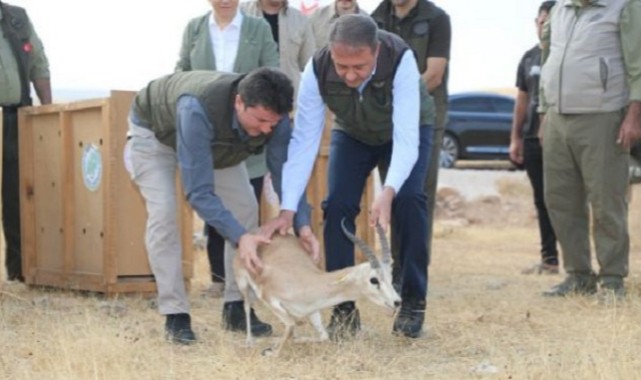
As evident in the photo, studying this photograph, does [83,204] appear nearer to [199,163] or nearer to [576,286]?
[199,163]

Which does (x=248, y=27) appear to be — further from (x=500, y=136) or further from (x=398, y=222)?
(x=500, y=136)

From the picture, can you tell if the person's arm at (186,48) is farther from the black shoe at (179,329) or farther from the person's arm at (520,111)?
the person's arm at (520,111)

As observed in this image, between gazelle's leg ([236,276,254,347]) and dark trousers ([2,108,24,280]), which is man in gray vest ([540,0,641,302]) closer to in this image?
gazelle's leg ([236,276,254,347])

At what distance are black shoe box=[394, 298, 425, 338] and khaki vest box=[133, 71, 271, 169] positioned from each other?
3.69 feet

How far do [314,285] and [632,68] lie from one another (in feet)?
9.87

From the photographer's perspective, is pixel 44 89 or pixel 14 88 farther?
pixel 44 89

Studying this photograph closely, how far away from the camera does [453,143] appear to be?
2588 centimetres

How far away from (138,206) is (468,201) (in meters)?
13.1

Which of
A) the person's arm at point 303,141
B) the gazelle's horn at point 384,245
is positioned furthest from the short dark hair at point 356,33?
the gazelle's horn at point 384,245

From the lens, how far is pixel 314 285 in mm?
5973

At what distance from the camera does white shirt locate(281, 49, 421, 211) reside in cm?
613

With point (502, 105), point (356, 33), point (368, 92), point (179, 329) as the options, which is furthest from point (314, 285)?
point (502, 105)

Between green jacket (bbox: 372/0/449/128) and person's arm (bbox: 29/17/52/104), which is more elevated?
green jacket (bbox: 372/0/449/128)

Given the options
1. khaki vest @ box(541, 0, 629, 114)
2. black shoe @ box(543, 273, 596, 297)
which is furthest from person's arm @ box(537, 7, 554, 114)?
black shoe @ box(543, 273, 596, 297)
